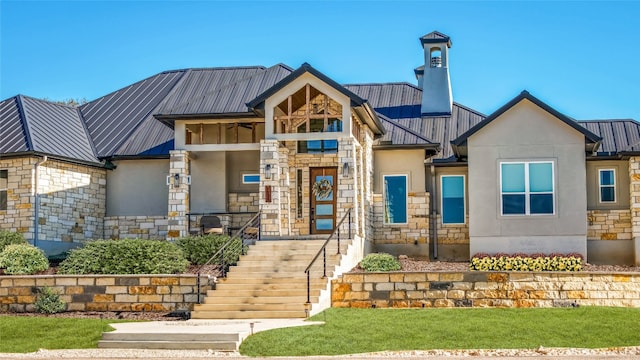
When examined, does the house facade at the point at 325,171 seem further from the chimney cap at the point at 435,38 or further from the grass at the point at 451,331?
the grass at the point at 451,331

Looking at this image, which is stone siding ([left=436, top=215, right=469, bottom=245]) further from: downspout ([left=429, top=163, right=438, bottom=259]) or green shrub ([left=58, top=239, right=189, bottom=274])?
green shrub ([left=58, top=239, right=189, bottom=274])

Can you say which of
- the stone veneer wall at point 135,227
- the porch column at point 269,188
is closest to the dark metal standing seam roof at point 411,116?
the porch column at point 269,188

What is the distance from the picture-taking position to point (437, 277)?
73.9 ft

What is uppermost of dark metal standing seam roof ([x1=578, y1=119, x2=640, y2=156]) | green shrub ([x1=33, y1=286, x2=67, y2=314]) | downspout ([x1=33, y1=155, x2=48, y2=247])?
dark metal standing seam roof ([x1=578, y1=119, x2=640, y2=156])

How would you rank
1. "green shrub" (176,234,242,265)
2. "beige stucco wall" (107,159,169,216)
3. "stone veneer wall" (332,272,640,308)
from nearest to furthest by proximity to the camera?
"stone veneer wall" (332,272,640,308), "green shrub" (176,234,242,265), "beige stucco wall" (107,159,169,216)

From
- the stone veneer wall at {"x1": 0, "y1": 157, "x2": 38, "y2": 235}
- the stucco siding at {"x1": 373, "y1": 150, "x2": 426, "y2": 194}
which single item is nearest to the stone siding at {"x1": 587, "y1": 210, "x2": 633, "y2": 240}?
the stucco siding at {"x1": 373, "y1": 150, "x2": 426, "y2": 194}

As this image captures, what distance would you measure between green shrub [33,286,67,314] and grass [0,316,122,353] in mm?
1090

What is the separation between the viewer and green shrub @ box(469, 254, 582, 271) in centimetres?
2594

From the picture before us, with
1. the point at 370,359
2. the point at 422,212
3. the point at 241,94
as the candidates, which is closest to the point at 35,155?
the point at 241,94

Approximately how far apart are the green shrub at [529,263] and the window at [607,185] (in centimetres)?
293

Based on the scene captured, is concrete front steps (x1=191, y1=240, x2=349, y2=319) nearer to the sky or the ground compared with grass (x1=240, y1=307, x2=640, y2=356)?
nearer to the sky

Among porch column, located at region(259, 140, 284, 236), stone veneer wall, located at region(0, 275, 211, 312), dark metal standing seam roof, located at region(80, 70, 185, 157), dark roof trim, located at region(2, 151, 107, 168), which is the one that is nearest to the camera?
stone veneer wall, located at region(0, 275, 211, 312)

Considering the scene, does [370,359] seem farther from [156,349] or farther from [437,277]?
[437,277]

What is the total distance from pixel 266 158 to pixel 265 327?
343 inches
